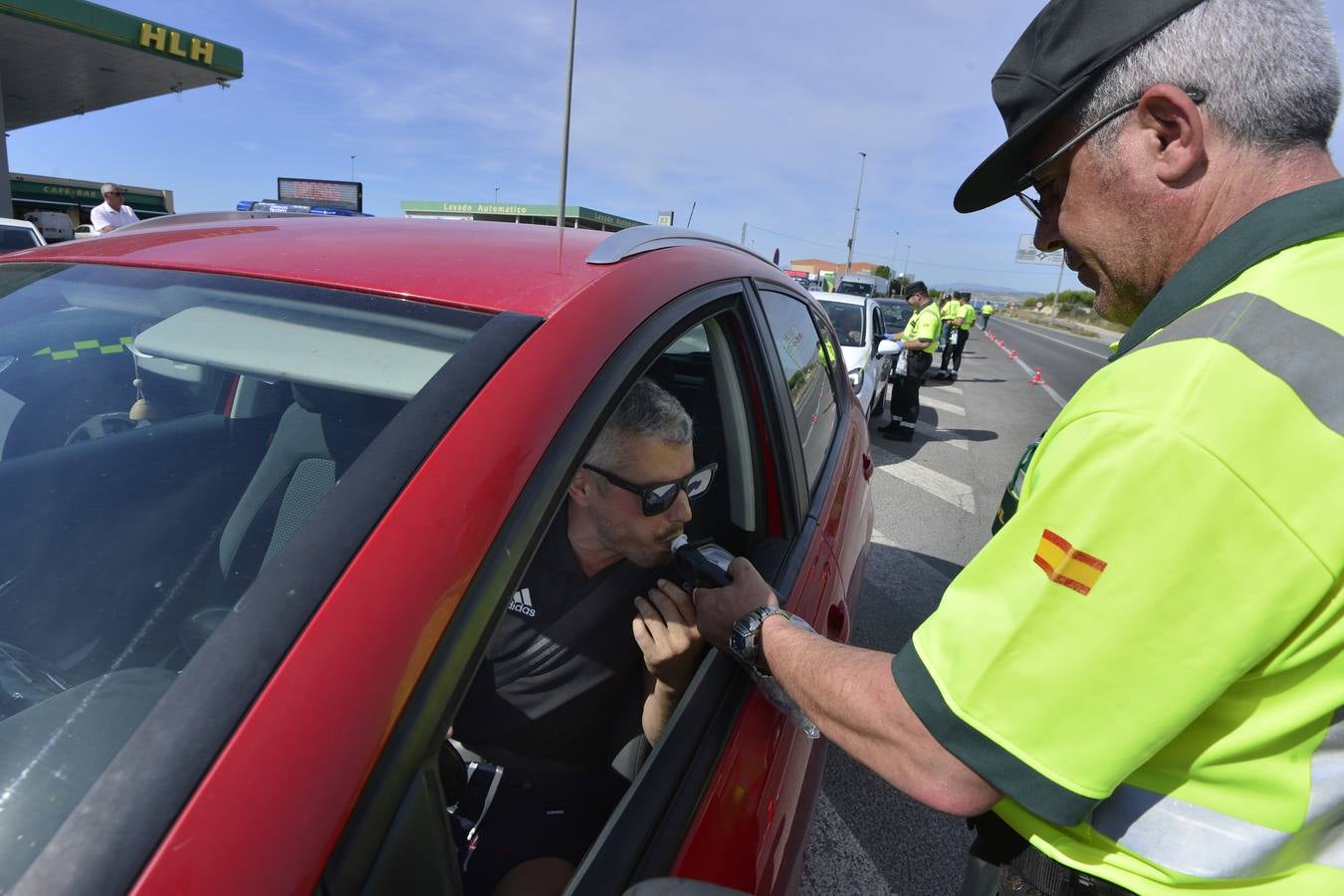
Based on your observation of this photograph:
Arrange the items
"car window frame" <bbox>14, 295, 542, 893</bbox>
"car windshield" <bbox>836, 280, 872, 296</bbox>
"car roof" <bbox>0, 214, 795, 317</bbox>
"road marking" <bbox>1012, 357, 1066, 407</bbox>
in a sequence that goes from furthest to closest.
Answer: "car windshield" <bbox>836, 280, 872, 296</bbox> < "road marking" <bbox>1012, 357, 1066, 407</bbox> < "car roof" <bbox>0, 214, 795, 317</bbox> < "car window frame" <bbox>14, 295, 542, 893</bbox>

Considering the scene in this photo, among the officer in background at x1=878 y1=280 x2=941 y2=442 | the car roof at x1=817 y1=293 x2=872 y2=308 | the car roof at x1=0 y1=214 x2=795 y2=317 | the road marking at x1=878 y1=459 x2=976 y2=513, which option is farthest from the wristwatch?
the car roof at x1=817 y1=293 x2=872 y2=308

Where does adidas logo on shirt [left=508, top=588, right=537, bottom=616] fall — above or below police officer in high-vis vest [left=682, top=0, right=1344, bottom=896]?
below

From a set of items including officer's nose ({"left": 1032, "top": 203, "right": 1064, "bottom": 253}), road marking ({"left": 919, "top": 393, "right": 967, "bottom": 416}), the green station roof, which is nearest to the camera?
officer's nose ({"left": 1032, "top": 203, "right": 1064, "bottom": 253})

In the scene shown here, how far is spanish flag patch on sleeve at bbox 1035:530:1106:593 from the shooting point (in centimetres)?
80

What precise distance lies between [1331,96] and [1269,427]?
59cm

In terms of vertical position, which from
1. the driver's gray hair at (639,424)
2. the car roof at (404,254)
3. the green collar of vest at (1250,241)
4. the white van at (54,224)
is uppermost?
the green collar of vest at (1250,241)

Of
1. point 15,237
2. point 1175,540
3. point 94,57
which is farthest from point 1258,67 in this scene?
point 94,57

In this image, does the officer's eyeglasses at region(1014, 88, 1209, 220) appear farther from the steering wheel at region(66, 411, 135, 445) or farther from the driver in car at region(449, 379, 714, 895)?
the steering wheel at region(66, 411, 135, 445)

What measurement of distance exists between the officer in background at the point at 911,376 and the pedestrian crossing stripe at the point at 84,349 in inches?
313

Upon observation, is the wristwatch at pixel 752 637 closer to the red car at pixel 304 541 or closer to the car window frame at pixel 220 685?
the red car at pixel 304 541

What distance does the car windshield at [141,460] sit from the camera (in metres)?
0.81

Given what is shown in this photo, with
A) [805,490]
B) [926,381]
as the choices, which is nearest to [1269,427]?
[805,490]

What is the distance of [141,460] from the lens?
1.13m

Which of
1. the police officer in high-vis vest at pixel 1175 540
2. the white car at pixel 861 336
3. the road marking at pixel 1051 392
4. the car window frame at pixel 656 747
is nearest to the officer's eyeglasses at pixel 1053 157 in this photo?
the police officer in high-vis vest at pixel 1175 540
